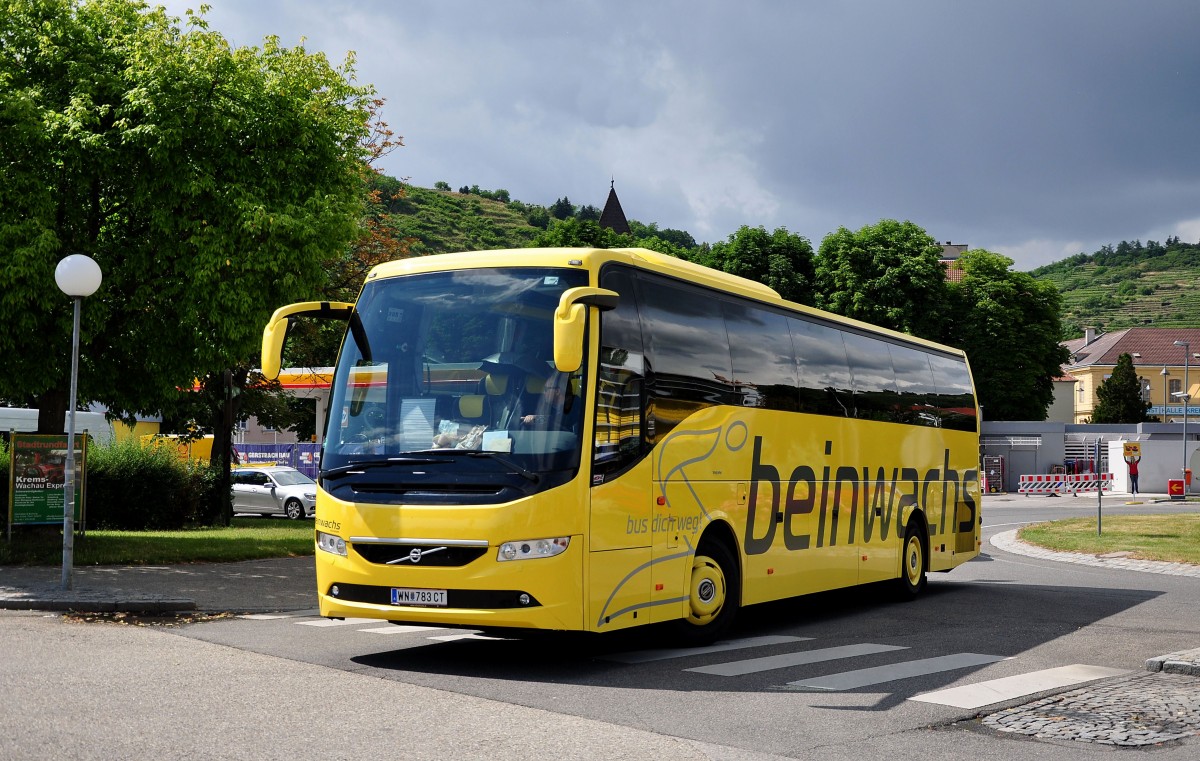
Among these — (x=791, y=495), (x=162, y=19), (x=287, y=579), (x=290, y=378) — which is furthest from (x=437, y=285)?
(x=290, y=378)

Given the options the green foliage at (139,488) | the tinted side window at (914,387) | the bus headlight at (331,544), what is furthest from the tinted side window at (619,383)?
the green foliage at (139,488)

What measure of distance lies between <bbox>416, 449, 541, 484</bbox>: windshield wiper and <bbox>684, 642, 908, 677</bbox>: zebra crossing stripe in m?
2.11

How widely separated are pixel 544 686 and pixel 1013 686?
3.51 metres

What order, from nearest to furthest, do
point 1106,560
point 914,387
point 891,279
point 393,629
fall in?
point 393,629 → point 914,387 → point 1106,560 → point 891,279

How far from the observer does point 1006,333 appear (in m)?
69.3

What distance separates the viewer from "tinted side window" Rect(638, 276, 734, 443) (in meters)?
10.5

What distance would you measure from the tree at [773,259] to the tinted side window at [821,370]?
55.4 metres

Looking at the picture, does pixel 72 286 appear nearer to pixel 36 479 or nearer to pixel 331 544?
Answer: pixel 36 479

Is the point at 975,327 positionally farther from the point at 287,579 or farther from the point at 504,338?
the point at 504,338

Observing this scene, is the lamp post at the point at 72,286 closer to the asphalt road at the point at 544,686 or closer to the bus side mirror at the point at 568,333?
the asphalt road at the point at 544,686

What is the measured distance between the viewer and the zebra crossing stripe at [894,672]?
906 centimetres

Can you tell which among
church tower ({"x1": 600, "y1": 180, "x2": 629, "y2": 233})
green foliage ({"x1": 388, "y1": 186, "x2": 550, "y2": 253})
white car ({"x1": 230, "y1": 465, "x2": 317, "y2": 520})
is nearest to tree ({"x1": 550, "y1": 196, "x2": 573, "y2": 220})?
green foliage ({"x1": 388, "y1": 186, "x2": 550, "y2": 253})

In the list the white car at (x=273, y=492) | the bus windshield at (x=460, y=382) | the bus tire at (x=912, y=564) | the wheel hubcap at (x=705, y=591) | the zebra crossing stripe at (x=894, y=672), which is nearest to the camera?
the zebra crossing stripe at (x=894, y=672)

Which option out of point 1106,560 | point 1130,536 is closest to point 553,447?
point 1106,560
